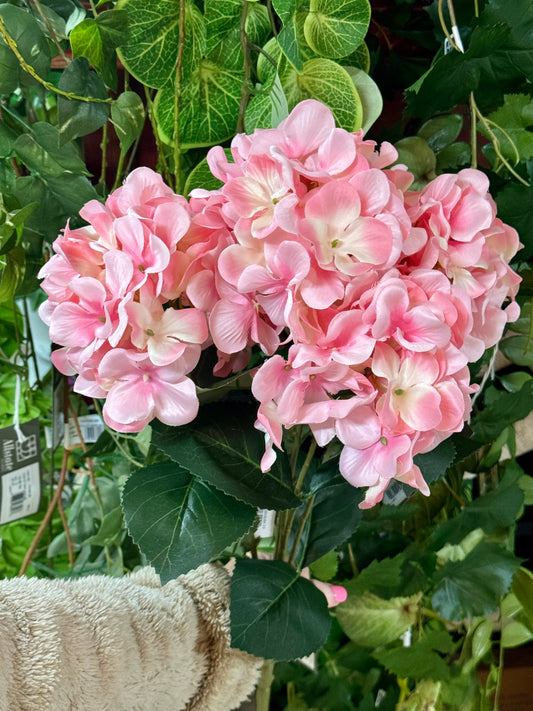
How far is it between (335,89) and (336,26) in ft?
0.18

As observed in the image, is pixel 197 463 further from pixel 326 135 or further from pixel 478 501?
pixel 478 501

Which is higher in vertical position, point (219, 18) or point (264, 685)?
point (219, 18)

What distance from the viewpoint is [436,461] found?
0.59 meters

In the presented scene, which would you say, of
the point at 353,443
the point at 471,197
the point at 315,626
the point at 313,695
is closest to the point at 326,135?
the point at 471,197

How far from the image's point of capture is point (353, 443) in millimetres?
468

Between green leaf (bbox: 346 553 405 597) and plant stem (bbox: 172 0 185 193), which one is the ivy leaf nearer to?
plant stem (bbox: 172 0 185 193)

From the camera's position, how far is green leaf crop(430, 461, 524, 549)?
2.84ft

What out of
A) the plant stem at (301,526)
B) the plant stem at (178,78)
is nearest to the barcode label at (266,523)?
the plant stem at (301,526)

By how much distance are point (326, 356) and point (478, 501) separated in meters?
0.54

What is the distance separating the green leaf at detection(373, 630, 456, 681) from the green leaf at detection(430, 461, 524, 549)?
153 mm

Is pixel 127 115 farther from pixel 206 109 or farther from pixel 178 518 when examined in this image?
pixel 178 518

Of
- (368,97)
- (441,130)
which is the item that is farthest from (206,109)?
(441,130)

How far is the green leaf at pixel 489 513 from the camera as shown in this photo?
865mm

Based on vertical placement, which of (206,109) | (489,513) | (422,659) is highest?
(206,109)
